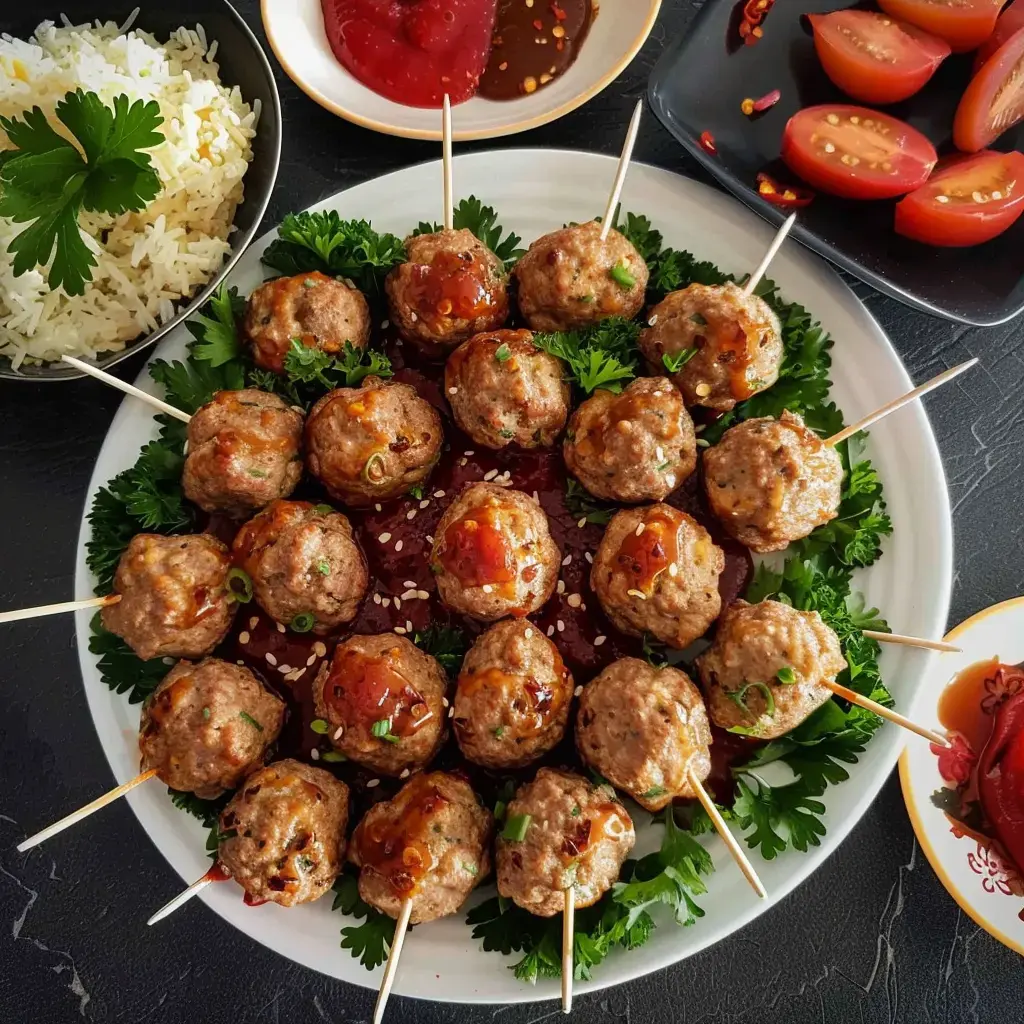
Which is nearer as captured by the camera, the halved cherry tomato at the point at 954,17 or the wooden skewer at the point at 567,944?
the wooden skewer at the point at 567,944

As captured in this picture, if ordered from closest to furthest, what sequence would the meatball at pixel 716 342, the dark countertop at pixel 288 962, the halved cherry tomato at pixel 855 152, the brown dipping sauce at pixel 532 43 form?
the meatball at pixel 716 342, the halved cherry tomato at pixel 855 152, the dark countertop at pixel 288 962, the brown dipping sauce at pixel 532 43

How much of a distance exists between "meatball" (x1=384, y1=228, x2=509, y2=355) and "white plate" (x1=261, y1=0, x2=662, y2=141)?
0.67 meters

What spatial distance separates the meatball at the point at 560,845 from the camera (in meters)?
2.41

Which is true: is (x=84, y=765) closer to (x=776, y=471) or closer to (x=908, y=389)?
(x=776, y=471)

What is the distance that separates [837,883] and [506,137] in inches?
132

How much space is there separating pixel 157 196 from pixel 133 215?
9.7 inches

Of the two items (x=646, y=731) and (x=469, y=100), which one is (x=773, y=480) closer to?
(x=646, y=731)

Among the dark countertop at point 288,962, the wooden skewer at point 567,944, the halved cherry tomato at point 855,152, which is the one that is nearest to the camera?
the wooden skewer at point 567,944

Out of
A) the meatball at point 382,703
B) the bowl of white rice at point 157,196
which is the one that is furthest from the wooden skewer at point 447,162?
the meatball at point 382,703

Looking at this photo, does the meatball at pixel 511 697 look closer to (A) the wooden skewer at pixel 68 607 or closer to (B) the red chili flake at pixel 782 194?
(A) the wooden skewer at pixel 68 607

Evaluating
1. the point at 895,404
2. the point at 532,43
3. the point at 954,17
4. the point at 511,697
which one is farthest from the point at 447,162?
the point at 954,17

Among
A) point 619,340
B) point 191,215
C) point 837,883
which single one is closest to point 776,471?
point 619,340

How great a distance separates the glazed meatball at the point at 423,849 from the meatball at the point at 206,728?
1.52 ft

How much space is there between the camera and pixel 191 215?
3105 millimetres
